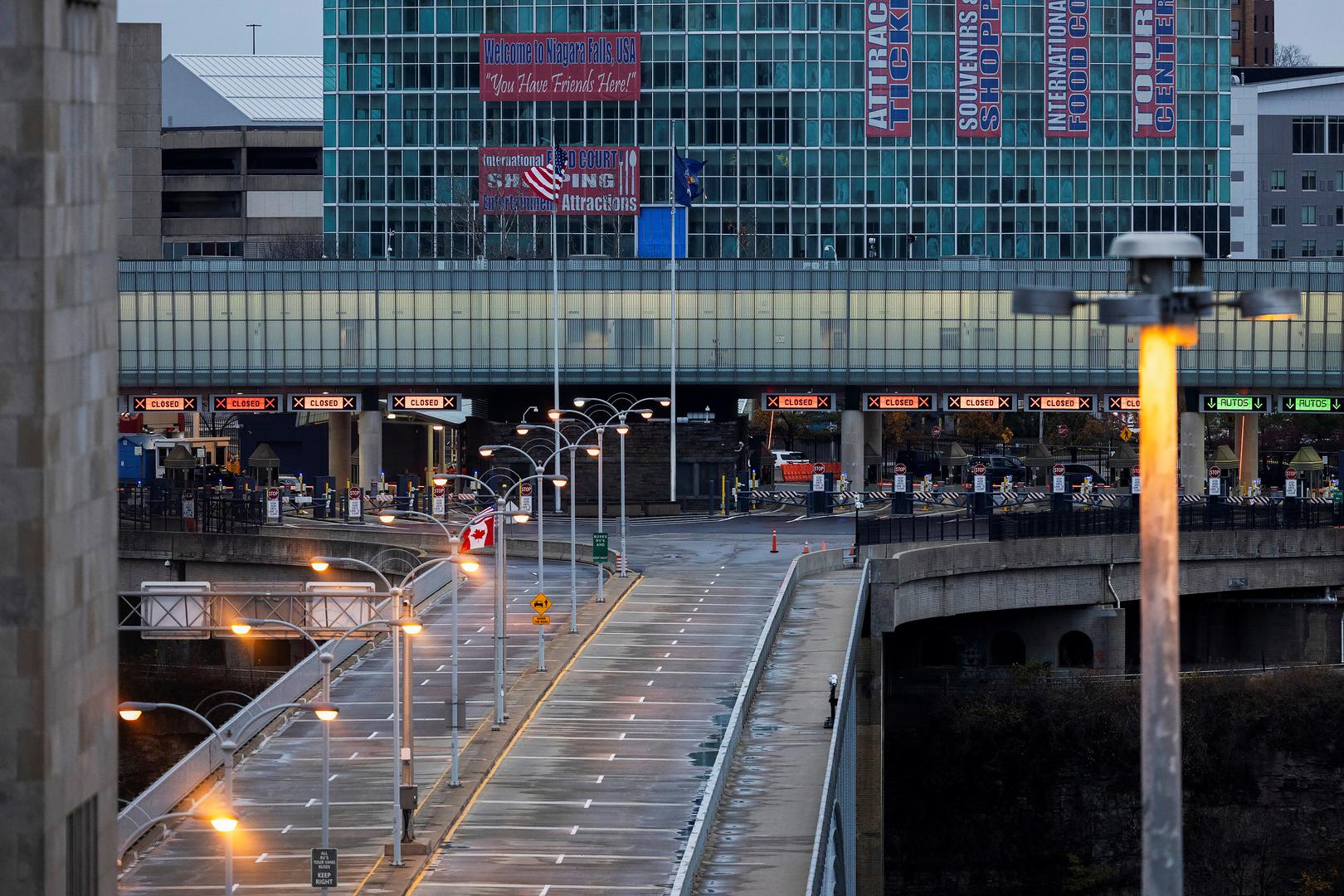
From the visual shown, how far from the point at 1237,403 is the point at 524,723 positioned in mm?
70924

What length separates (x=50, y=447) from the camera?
29281mm

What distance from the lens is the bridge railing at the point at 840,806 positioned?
43.9 m

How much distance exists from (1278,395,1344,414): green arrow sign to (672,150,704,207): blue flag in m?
37.7

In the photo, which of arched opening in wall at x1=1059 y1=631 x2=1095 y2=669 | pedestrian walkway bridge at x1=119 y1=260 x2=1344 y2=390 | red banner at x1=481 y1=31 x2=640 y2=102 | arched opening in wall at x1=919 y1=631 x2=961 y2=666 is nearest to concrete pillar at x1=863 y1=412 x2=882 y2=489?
pedestrian walkway bridge at x1=119 y1=260 x2=1344 y2=390

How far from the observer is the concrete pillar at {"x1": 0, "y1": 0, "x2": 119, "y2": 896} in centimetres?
2869

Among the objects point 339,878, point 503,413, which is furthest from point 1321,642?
point 339,878

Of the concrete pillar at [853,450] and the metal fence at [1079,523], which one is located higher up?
the concrete pillar at [853,450]

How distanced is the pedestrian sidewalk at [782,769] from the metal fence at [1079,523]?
1166 cm

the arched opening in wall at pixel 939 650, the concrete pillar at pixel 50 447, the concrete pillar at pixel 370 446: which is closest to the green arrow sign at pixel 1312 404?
the arched opening in wall at pixel 939 650

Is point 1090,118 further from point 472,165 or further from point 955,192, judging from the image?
point 472,165

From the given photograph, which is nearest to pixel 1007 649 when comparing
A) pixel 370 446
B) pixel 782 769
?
pixel 370 446

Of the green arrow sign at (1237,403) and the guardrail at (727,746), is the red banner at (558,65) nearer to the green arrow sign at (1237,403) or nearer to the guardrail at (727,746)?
the green arrow sign at (1237,403)

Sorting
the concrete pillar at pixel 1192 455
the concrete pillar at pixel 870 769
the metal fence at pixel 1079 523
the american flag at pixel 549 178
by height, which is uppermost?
the american flag at pixel 549 178

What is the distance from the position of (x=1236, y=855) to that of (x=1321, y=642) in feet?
65.7
